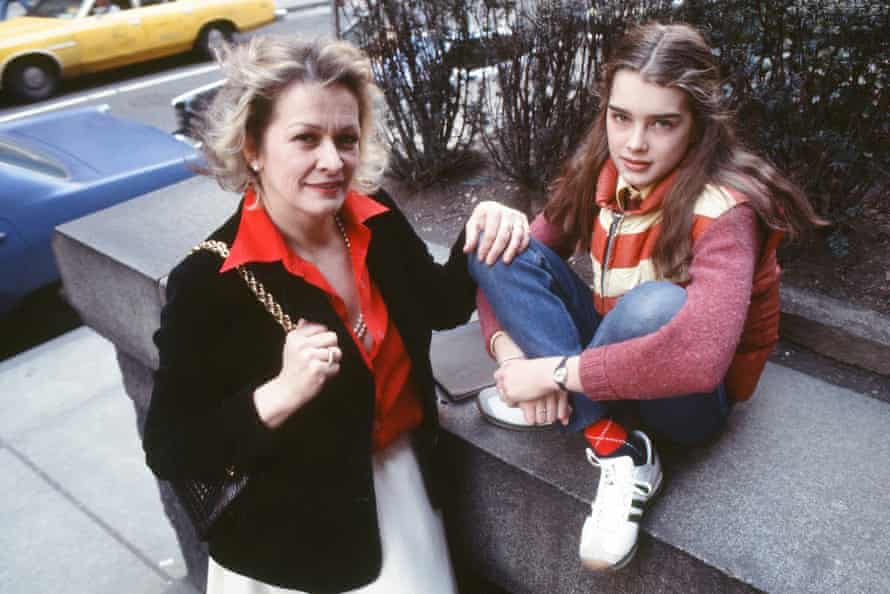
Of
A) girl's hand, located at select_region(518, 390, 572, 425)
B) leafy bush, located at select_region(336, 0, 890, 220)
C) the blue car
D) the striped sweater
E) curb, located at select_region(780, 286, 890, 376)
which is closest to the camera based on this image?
the striped sweater

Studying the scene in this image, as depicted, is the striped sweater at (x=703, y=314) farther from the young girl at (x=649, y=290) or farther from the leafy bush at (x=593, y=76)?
the leafy bush at (x=593, y=76)

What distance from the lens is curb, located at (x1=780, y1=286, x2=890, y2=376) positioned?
2961mm

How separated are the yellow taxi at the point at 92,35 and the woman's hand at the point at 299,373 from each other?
429 inches

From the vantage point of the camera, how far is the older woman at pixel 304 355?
5.60 feet

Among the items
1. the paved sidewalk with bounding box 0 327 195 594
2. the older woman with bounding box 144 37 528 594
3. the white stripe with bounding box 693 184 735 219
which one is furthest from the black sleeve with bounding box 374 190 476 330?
the paved sidewalk with bounding box 0 327 195 594

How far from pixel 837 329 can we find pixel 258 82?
91.5 inches

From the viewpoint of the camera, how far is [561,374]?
5.72 feet

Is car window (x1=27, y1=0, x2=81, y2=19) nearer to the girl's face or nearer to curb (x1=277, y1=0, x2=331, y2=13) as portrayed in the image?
curb (x1=277, y1=0, x2=331, y2=13)

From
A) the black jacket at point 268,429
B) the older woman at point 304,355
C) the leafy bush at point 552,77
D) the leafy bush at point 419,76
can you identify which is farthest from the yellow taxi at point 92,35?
the black jacket at point 268,429

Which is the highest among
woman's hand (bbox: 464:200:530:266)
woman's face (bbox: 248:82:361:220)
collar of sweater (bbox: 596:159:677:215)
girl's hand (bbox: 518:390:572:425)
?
woman's face (bbox: 248:82:361:220)

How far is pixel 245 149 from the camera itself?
181cm

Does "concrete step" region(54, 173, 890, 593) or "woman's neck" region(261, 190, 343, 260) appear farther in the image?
"woman's neck" region(261, 190, 343, 260)

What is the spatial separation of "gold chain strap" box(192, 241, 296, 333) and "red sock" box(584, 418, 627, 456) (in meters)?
0.71

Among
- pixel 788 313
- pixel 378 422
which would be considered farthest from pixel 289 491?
pixel 788 313
